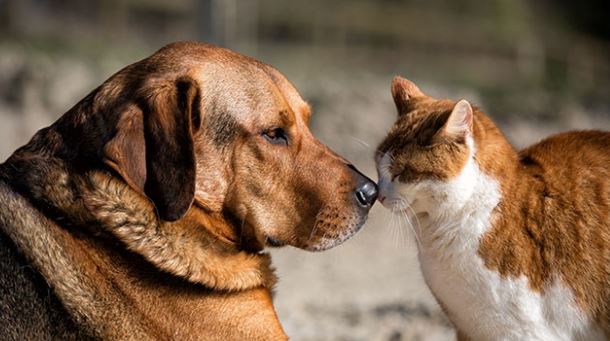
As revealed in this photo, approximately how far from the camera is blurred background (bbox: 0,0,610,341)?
10836 mm

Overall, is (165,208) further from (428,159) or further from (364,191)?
(428,159)

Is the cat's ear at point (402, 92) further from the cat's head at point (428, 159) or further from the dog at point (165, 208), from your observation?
the dog at point (165, 208)

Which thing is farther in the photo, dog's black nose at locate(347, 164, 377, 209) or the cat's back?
the cat's back

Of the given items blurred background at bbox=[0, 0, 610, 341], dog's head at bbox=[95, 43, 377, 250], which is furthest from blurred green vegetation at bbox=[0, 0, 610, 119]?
dog's head at bbox=[95, 43, 377, 250]

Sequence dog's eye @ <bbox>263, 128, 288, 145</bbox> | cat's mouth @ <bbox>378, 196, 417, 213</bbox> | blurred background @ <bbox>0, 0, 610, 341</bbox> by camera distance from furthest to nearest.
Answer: blurred background @ <bbox>0, 0, 610, 341</bbox>
cat's mouth @ <bbox>378, 196, 417, 213</bbox>
dog's eye @ <bbox>263, 128, 288, 145</bbox>

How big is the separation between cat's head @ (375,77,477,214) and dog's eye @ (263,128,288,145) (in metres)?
0.73

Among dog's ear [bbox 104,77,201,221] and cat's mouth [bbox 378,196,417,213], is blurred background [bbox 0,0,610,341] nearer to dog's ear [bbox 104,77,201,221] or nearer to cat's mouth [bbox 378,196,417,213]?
cat's mouth [bbox 378,196,417,213]

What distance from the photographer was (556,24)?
1515 cm

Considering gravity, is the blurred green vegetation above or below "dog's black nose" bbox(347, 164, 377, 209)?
below

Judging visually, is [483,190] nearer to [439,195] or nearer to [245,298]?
[439,195]

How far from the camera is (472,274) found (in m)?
4.23

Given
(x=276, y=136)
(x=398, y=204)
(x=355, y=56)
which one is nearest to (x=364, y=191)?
(x=276, y=136)

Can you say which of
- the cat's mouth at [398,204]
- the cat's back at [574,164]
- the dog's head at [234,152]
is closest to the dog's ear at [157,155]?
the dog's head at [234,152]

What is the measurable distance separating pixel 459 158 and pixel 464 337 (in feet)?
2.57
